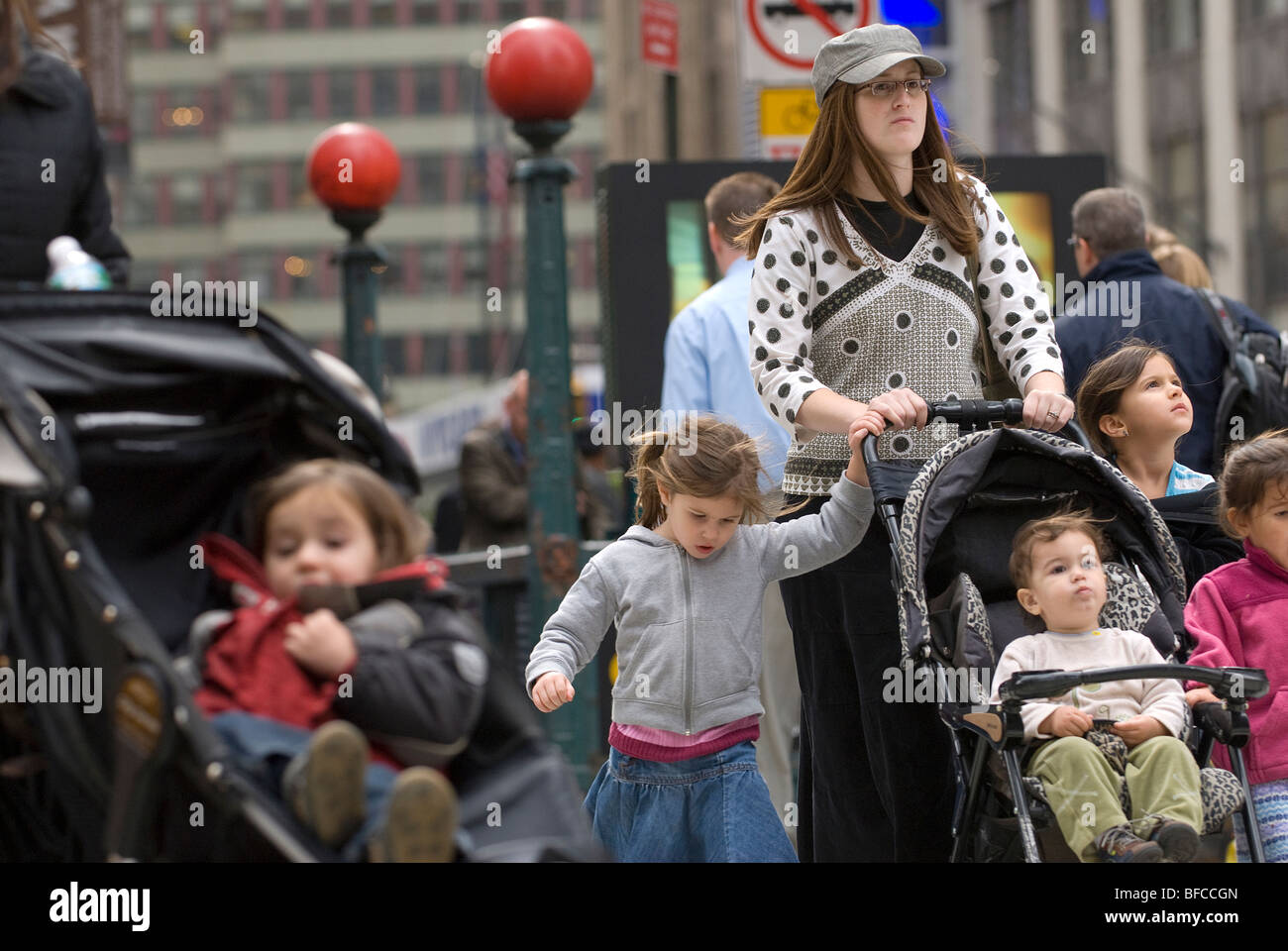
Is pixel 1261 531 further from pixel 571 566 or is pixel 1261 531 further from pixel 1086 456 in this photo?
pixel 571 566

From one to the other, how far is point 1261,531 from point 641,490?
1.51 m

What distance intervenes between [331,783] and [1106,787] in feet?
5.73

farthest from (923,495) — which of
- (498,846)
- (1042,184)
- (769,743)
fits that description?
(1042,184)

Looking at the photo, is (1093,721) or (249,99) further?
(249,99)

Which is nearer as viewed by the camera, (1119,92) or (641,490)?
(641,490)

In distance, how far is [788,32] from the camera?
27.6ft

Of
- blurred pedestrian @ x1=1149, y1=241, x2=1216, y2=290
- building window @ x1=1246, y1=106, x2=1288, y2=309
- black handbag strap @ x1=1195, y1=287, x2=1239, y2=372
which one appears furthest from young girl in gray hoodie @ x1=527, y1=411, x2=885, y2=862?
building window @ x1=1246, y1=106, x2=1288, y2=309

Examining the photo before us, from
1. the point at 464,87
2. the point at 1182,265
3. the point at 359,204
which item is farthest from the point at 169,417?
the point at 464,87

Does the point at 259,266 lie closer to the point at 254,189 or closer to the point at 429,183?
the point at 254,189

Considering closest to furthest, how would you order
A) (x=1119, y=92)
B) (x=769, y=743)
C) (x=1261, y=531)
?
1. (x=1261, y=531)
2. (x=769, y=743)
3. (x=1119, y=92)

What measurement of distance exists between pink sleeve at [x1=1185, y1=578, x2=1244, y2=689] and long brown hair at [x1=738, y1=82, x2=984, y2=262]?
3.29ft

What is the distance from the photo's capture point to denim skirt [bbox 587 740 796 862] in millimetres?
4316

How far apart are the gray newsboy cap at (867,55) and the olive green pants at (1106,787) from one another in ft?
5.35

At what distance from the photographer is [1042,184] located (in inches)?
348
